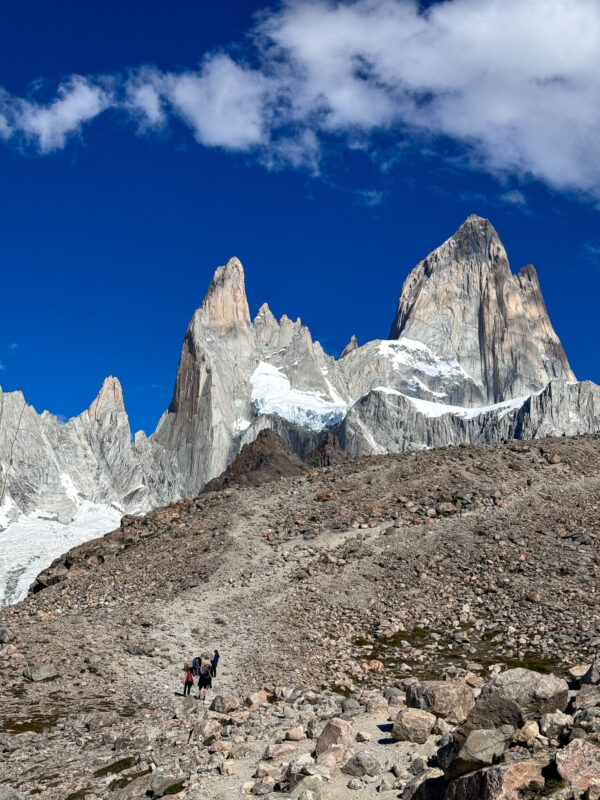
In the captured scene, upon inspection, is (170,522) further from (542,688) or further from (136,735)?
(542,688)

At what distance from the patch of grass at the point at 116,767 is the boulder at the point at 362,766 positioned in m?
6.55

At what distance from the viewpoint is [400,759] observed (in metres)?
16.1

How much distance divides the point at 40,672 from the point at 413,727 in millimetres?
15853

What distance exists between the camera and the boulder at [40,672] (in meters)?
27.1

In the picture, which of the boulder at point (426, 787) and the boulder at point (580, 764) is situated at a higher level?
the boulder at point (580, 764)

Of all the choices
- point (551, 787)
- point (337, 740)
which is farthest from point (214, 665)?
point (551, 787)

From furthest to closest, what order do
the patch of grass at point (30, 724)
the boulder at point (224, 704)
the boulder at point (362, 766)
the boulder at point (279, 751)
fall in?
the boulder at point (224, 704), the patch of grass at point (30, 724), the boulder at point (279, 751), the boulder at point (362, 766)

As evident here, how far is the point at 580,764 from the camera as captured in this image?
11500mm

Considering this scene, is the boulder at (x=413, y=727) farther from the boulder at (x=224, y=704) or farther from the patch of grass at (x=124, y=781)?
the boulder at (x=224, y=704)

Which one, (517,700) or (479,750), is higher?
(517,700)

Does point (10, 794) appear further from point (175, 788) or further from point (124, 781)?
point (175, 788)

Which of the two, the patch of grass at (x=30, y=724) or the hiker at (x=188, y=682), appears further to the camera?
the hiker at (x=188, y=682)

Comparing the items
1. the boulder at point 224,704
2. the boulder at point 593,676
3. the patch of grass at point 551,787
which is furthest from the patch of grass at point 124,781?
the boulder at point 593,676

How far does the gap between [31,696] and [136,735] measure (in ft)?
A: 21.2
